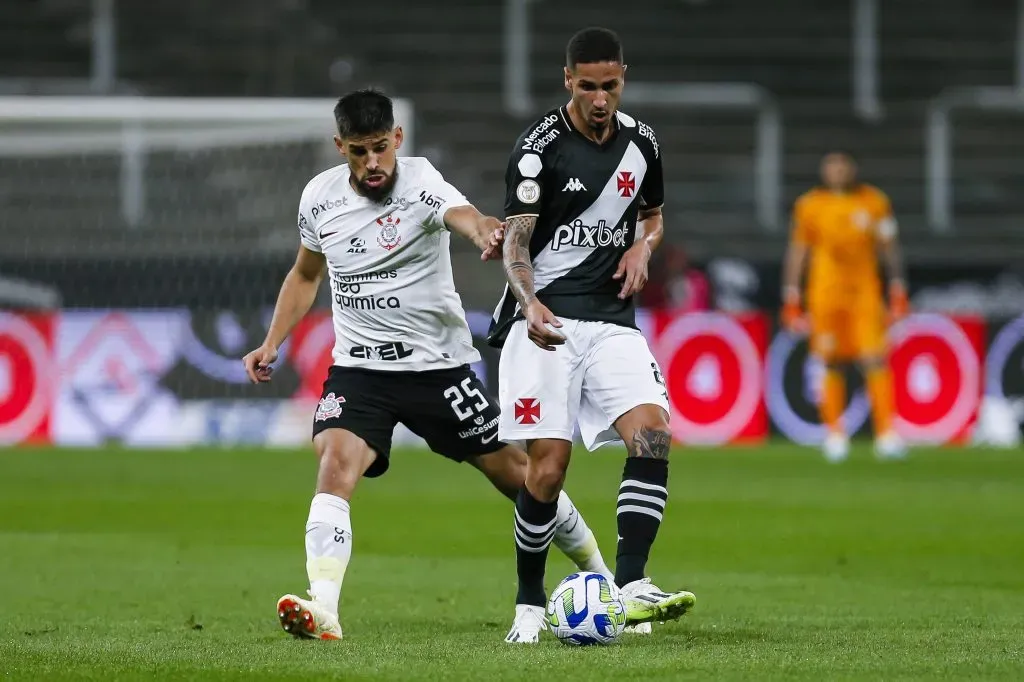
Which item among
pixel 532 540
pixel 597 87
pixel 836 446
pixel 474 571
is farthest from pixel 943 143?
pixel 532 540

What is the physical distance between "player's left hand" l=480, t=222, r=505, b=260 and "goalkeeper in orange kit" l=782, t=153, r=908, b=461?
981 cm

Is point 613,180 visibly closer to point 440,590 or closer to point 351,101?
point 351,101

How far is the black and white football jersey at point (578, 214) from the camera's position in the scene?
636 centimetres

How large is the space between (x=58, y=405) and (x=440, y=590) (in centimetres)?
1027

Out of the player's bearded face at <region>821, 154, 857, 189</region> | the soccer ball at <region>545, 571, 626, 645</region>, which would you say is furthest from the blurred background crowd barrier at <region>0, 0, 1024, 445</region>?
the soccer ball at <region>545, 571, 626, 645</region>

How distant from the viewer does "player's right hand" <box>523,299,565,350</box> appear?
587 cm

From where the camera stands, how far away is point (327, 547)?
6.34 m

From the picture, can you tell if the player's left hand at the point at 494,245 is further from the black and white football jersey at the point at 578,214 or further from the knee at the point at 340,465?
the knee at the point at 340,465

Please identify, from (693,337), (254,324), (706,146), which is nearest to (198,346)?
(254,324)

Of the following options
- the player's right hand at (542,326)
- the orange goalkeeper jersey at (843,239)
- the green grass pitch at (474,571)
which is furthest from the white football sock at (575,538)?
the orange goalkeeper jersey at (843,239)

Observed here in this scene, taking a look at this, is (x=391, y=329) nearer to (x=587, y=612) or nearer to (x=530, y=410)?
(x=530, y=410)

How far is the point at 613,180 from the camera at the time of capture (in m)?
6.42

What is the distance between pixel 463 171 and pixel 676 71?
141 inches

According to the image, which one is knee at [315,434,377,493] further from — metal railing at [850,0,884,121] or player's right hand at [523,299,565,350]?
metal railing at [850,0,884,121]
